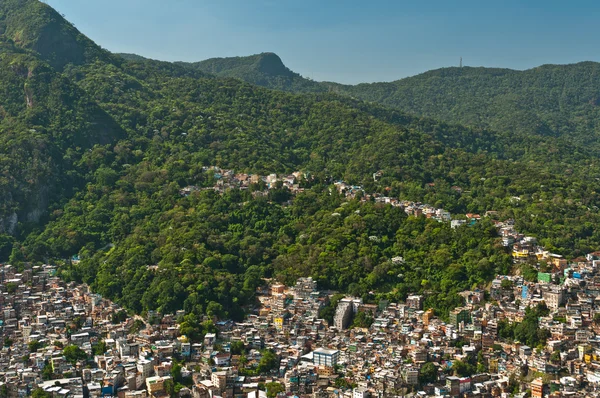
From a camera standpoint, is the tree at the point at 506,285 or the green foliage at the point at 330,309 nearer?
the tree at the point at 506,285

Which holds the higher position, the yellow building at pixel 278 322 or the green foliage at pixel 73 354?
the yellow building at pixel 278 322

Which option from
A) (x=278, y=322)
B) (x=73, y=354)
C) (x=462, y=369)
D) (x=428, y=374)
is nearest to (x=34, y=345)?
(x=73, y=354)

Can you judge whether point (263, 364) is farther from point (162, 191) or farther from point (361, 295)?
point (162, 191)

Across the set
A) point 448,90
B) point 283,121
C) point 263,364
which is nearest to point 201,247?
point 263,364

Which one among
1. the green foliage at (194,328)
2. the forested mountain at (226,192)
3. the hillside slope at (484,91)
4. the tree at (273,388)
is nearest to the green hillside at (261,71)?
the hillside slope at (484,91)

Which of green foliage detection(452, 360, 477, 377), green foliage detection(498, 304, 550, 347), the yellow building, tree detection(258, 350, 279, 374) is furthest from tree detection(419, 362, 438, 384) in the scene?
the yellow building

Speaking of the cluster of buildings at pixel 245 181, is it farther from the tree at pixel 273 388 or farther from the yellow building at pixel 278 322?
the tree at pixel 273 388
